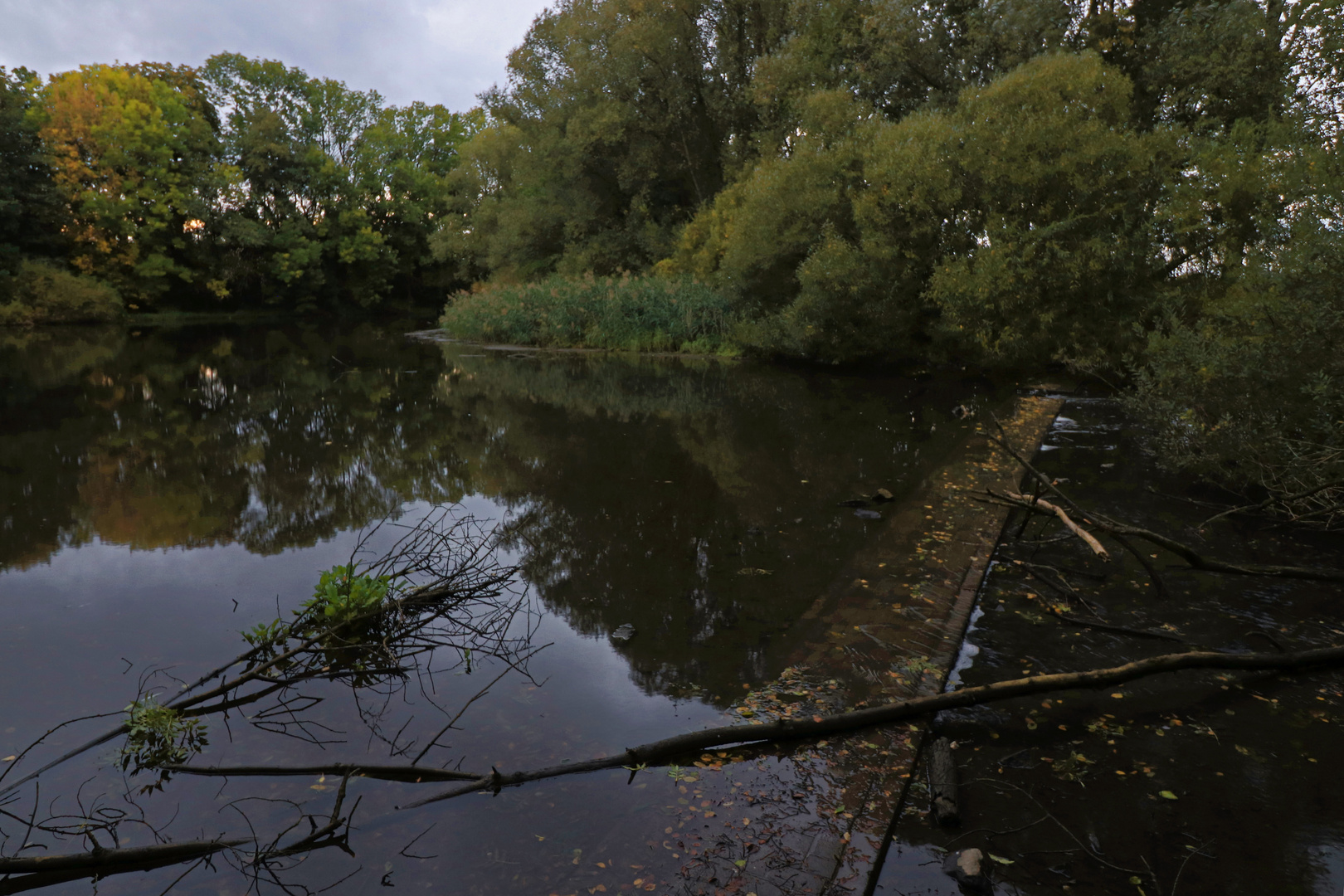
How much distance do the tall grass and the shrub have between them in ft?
70.2

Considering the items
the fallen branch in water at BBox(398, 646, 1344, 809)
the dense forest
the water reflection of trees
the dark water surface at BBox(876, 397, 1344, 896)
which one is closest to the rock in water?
the dark water surface at BBox(876, 397, 1344, 896)

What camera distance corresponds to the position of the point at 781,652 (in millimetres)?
4625

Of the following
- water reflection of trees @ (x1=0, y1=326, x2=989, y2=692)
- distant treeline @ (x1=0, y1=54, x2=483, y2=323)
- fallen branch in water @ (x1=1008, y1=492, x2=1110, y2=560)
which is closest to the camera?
fallen branch in water @ (x1=1008, y1=492, x2=1110, y2=560)

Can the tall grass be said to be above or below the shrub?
below

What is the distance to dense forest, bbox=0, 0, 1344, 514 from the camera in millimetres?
8117

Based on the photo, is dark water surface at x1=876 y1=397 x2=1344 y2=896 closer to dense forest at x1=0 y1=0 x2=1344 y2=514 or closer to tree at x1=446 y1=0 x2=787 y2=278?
dense forest at x1=0 y1=0 x2=1344 y2=514

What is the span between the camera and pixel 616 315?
24828 mm

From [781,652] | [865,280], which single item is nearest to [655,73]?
[865,280]

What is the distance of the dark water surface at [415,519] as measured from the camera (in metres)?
3.17

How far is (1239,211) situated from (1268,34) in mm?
10967

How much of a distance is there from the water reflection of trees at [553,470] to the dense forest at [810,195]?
2913 mm

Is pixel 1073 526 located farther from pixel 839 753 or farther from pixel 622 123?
pixel 622 123

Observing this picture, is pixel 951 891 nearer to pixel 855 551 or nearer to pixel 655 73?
pixel 855 551

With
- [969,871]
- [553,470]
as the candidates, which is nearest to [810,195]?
[553,470]
